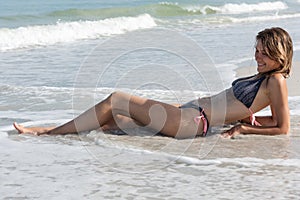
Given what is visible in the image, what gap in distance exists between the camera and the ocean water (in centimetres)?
344

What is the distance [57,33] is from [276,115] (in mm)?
11917

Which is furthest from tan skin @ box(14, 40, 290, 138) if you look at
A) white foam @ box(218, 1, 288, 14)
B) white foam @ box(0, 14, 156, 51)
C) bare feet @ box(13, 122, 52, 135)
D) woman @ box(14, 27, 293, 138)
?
white foam @ box(218, 1, 288, 14)

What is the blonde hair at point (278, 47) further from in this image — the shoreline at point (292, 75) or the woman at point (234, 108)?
the shoreline at point (292, 75)

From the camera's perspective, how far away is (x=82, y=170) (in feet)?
12.4

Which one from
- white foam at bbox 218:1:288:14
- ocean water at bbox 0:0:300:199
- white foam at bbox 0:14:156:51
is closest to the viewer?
ocean water at bbox 0:0:300:199

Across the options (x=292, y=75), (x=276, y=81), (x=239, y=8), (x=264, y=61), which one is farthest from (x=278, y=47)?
(x=239, y=8)

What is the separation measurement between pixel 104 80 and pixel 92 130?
322 centimetres

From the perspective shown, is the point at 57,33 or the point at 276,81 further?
the point at 57,33

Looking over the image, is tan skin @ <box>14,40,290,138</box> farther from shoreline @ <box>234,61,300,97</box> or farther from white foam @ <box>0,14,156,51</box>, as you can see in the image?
white foam @ <box>0,14,156,51</box>

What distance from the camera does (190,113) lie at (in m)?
4.45

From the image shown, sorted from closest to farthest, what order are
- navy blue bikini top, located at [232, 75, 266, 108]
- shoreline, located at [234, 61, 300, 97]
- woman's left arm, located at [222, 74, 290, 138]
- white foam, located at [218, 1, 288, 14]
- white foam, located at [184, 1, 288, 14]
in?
woman's left arm, located at [222, 74, 290, 138]
navy blue bikini top, located at [232, 75, 266, 108]
shoreline, located at [234, 61, 300, 97]
white foam, located at [184, 1, 288, 14]
white foam, located at [218, 1, 288, 14]

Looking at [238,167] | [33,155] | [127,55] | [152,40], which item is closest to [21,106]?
[33,155]

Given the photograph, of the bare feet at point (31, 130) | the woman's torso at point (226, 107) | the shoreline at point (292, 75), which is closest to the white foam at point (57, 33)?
the shoreline at point (292, 75)

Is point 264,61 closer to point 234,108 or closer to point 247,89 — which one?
point 247,89
